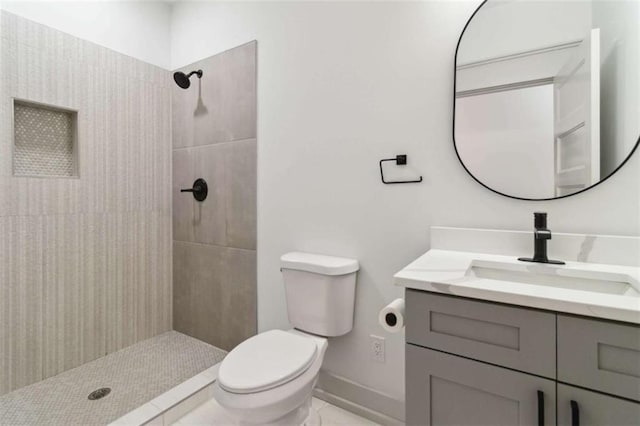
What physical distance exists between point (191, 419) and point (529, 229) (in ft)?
5.63

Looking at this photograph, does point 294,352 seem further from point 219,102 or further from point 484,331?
point 219,102

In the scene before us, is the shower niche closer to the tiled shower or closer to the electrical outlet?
the tiled shower

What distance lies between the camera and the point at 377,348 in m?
1.54

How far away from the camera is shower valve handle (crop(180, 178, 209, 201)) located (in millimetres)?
2146

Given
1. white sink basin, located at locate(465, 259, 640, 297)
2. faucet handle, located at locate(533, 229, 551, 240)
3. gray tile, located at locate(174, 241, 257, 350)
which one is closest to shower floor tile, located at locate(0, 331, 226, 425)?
gray tile, located at locate(174, 241, 257, 350)

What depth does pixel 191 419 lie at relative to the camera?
1.55 metres

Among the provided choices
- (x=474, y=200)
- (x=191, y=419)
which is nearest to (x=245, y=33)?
(x=474, y=200)

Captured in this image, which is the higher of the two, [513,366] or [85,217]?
[85,217]

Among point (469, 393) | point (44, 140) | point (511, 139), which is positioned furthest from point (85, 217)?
point (511, 139)

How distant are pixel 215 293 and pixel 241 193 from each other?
69 cm

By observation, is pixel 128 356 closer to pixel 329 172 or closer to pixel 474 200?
pixel 329 172

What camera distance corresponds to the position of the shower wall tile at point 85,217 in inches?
64.2

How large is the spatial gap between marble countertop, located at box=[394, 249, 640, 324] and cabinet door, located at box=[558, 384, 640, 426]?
182 millimetres

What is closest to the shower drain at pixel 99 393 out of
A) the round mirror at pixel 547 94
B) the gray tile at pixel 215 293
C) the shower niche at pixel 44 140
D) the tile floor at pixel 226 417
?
the tile floor at pixel 226 417
